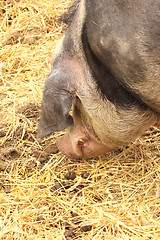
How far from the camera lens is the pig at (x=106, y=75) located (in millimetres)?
2438

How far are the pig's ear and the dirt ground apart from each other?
0.58 m

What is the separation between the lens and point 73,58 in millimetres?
2828

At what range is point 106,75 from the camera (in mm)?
2684

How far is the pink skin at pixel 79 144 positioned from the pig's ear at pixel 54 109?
27 centimetres

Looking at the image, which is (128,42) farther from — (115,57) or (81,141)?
(81,141)

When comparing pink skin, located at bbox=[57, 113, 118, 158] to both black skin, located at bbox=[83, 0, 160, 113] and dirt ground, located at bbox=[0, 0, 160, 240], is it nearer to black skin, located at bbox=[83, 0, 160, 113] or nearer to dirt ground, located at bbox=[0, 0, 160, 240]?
dirt ground, located at bbox=[0, 0, 160, 240]

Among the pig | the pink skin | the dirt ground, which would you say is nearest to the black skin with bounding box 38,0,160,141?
the pig

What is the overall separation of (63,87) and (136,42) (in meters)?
0.64

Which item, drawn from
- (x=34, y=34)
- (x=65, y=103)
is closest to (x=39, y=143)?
(x=65, y=103)

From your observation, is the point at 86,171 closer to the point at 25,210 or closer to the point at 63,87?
the point at 25,210

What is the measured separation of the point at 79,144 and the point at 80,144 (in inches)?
0.4

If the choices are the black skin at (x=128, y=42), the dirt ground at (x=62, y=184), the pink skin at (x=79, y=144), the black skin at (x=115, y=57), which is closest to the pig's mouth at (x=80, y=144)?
the pink skin at (x=79, y=144)

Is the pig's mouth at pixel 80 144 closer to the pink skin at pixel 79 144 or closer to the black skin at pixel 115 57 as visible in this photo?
the pink skin at pixel 79 144

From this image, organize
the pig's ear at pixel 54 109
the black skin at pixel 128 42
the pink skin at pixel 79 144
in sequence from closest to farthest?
the black skin at pixel 128 42, the pig's ear at pixel 54 109, the pink skin at pixel 79 144
